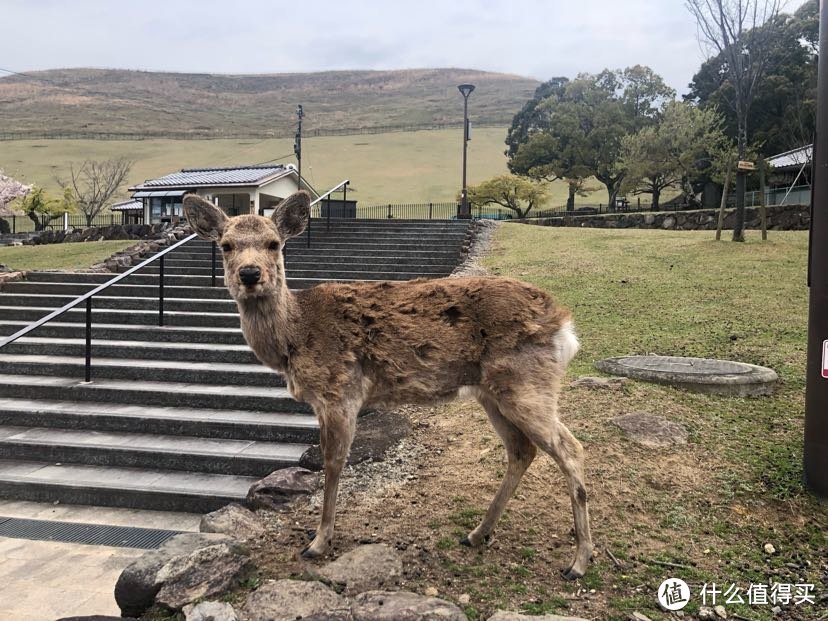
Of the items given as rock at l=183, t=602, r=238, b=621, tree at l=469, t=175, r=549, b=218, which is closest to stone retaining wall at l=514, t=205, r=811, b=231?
tree at l=469, t=175, r=549, b=218

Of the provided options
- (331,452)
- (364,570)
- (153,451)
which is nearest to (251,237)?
(331,452)

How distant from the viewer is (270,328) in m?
3.48

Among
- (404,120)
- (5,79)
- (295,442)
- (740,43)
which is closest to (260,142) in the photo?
(404,120)

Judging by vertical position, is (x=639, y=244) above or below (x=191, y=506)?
above

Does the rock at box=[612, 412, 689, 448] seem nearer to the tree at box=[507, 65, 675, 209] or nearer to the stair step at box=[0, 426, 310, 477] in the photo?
the stair step at box=[0, 426, 310, 477]

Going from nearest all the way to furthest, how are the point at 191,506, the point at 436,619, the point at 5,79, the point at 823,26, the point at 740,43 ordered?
the point at 436,619
the point at 823,26
the point at 191,506
the point at 740,43
the point at 5,79

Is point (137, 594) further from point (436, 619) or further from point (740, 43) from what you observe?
point (740, 43)

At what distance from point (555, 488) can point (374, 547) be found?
1.43 metres

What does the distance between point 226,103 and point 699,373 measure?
173 m

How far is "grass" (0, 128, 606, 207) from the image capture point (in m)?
61.8

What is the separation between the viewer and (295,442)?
17.8 feet

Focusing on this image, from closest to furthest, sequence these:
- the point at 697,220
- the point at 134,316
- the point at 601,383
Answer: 1. the point at 601,383
2. the point at 134,316
3. the point at 697,220

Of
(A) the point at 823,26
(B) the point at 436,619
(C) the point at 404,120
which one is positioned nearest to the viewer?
(B) the point at 436,619

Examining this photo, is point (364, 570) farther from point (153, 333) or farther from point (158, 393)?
point (153, 333)
